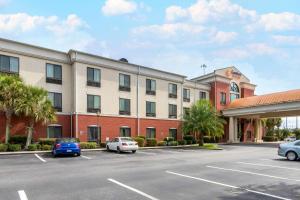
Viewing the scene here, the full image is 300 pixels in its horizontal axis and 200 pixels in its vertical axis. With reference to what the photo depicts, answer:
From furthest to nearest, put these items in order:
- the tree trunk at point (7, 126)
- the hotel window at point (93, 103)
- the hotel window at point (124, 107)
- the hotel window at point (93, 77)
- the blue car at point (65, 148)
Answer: the hotel window at point (124, 107)
the hotel window at point (93, 77)
the hotel window at point (93, 103)
the tree trunk at point (7, 126)
the blue car at point (65, 148)

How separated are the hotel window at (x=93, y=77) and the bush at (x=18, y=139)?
335 inches

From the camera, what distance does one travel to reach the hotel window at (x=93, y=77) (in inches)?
1246

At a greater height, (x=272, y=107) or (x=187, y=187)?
(x=272, y=107)

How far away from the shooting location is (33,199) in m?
8.46

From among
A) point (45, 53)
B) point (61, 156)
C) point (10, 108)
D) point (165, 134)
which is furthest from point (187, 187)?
point (165, 134)

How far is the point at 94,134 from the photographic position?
104ft

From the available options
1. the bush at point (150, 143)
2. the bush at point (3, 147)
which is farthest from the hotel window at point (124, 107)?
the bush at point (3, 147)

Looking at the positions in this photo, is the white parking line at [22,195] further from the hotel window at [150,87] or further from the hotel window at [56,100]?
the hotel window at [150,87]

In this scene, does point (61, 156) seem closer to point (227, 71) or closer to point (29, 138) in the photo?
point (29, 138)

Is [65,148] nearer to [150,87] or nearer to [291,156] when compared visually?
[291,156]

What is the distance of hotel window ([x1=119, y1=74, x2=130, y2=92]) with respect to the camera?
34500 mm

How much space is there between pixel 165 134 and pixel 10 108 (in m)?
19.8

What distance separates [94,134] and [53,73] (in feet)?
24.7

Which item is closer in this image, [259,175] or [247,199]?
[247,199]
